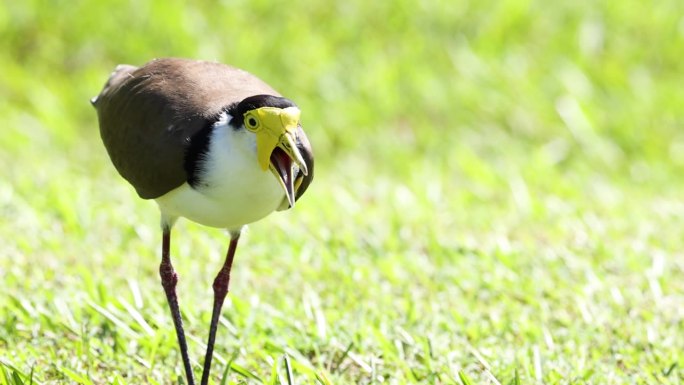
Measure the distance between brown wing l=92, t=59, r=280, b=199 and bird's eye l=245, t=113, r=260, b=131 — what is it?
217 millimetres

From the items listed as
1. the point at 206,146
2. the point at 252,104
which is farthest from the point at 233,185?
the point at 252,104

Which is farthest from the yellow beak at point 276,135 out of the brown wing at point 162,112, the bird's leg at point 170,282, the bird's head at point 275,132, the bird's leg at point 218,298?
the bird's leg at point 170,282

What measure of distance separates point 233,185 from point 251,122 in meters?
0.22

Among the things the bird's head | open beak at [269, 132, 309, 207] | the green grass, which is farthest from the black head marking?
the green grass

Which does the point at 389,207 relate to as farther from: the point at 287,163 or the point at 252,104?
the point at 252,104

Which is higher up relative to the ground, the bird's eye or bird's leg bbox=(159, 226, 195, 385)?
the bird's eye

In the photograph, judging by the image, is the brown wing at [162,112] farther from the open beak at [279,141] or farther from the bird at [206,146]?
the open beak at [279,141]

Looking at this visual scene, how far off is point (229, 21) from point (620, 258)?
4325mm

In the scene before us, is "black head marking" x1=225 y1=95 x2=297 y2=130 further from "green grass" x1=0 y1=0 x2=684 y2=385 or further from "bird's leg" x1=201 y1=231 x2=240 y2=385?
"green grass" x1=0 y1=0 x2=684 y2=385

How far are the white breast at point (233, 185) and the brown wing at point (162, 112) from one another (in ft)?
0.38

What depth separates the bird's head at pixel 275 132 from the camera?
3621mm

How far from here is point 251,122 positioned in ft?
12.0

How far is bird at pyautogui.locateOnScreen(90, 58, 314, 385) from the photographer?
12.1 feet

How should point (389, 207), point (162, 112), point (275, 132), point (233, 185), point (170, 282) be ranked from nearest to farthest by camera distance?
1. point (275, 132)
2. point (233, 185)
3. point (162, 112)
4. point (170, 282)
5. point (389, 207)
